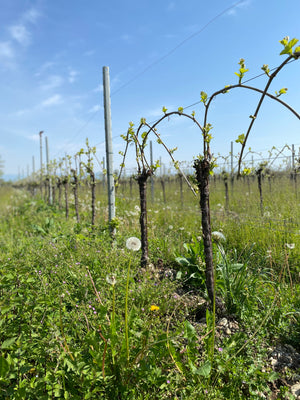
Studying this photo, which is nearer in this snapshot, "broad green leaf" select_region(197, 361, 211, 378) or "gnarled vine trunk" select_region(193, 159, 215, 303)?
"broad green leaf" select_region(197, 361, 211, 378)

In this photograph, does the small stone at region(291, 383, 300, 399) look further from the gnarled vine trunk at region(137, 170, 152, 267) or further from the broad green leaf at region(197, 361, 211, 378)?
the gnarled vine trunk at region(137, 170, 152, 267)

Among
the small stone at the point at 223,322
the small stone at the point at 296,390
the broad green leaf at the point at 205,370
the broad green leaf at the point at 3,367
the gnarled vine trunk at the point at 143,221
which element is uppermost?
the gnarled vine trunk at the point at 143,221

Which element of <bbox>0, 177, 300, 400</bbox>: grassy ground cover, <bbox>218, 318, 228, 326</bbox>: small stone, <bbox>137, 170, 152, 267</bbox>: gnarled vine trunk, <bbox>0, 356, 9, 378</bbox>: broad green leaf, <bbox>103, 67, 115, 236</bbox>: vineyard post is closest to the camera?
<bbox>0, 356, 9, 378</bbox>: broad green leaf

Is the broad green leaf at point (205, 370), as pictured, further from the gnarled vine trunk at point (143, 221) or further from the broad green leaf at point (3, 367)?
the gnarled vine trunk at point (143, 221)

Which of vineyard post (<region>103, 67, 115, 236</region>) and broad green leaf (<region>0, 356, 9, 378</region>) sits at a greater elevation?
vineyard post (<region>103, 67, 115, 236</region>)

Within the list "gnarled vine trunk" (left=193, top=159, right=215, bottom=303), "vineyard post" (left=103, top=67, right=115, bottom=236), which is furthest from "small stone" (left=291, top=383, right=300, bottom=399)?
"vineyard post" (left=103, top=67, right=115, bottom=236)

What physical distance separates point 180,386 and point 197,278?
145 centimetres

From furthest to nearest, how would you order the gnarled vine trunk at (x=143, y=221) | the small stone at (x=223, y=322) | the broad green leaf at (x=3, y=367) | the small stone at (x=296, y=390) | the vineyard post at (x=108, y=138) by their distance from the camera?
the vineyard post at (x=108, y=138) < the gnarled vine trunk at (x=143, y=221) < the small stone at (x=223, y=322) < the small stone at (x=296, y=390) < the broad green leaf at (x=3, y=367)

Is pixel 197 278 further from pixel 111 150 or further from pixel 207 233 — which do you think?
pixel 111 150

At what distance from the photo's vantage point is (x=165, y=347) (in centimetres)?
186

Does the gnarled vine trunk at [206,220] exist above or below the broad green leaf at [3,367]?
above

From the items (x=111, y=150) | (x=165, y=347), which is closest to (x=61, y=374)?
(x=165, y=347)

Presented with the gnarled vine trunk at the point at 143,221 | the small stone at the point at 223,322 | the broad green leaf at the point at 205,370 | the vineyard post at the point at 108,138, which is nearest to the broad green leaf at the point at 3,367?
the broad green leaf at the point at 205,370

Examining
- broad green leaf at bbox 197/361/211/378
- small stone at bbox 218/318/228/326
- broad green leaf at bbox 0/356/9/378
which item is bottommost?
small stone at bbox 218/318/228/326
